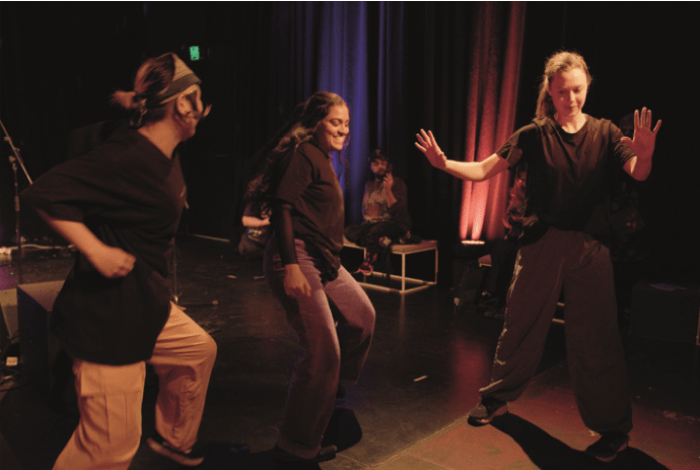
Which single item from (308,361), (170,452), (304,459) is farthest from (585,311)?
(170,452)

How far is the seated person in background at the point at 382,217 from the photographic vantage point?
620 cm

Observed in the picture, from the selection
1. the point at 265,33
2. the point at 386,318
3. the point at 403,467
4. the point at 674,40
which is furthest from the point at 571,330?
the point at 265,33

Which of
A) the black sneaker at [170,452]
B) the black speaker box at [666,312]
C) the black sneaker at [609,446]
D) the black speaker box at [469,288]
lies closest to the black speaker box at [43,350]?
the black sneaker at [170,452]

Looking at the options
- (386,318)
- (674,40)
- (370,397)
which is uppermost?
(674,40)

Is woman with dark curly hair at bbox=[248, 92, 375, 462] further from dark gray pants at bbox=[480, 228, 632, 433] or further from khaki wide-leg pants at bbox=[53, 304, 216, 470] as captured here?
dark gray pants at bbox=[480, 228, 632, 433]

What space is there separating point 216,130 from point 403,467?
8.16 m

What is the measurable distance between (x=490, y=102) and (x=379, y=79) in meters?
1.53

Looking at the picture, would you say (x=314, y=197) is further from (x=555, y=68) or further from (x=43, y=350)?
(x=43, y=350)

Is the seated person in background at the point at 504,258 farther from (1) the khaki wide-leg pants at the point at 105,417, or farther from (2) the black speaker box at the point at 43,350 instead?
(1) the khaki wide-leg pants at the point at 105,417

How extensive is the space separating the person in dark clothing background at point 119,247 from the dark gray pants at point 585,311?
169 centimetres

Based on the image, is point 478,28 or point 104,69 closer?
point 478,28

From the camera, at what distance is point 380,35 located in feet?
23.0

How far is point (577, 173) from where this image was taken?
2553mm

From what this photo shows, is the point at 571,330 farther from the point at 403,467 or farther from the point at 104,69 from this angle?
the point at 104,69
